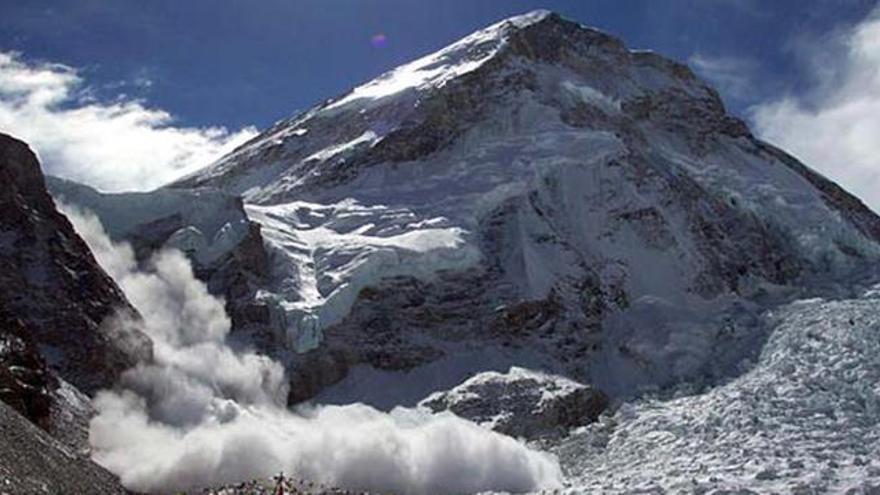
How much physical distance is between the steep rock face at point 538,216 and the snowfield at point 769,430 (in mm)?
3568

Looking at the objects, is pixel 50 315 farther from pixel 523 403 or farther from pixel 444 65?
pixel 444 65

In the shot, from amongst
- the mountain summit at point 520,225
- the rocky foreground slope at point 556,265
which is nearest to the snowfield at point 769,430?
the rocky foreground slope at point 556,265

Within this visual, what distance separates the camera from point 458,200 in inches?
2153

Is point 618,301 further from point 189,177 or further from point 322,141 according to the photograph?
point 189,177

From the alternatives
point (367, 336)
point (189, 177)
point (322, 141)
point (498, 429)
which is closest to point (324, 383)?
point (367, 336)

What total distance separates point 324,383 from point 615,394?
34.5ft

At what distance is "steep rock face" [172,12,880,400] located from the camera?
4466 centimetres

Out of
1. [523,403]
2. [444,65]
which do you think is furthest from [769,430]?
[444,65]

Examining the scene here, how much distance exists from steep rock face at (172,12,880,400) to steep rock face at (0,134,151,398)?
725 cm

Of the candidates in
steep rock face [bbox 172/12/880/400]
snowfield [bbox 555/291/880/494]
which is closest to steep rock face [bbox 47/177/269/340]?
steep rock face [bbox 172/12/880/400]

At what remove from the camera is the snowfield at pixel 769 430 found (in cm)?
2897

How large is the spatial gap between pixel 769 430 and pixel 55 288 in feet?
73.3

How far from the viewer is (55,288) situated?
36656 mm

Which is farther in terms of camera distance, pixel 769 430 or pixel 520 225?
pixel 520 225
